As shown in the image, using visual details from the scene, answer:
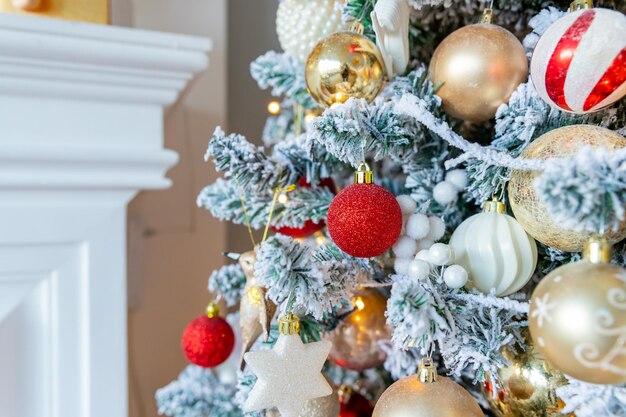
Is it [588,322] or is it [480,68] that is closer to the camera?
[588,322]

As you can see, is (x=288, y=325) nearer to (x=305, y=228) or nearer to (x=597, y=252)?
(x=305, y=228)

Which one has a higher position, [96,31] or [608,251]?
[96,31]

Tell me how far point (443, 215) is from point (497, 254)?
0.32ft

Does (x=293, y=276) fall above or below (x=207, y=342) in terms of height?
above

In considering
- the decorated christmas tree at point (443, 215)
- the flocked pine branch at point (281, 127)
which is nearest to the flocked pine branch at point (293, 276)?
the decorated christmas tree at point (443, 215)

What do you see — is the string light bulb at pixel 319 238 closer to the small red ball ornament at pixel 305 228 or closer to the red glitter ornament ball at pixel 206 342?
the small red ball ornament at pixel 305 228

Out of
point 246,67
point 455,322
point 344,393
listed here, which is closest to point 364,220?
point 455,322

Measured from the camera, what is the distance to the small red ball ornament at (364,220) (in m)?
0.41

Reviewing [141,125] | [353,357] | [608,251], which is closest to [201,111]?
[141,125]

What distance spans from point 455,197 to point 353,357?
0.21 meters

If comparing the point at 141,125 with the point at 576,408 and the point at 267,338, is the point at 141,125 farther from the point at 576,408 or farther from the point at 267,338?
the point at 576,408

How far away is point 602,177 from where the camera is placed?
0.31 m

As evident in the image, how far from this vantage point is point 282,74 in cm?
62

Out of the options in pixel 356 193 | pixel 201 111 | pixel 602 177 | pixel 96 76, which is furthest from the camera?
pixel 201 111
